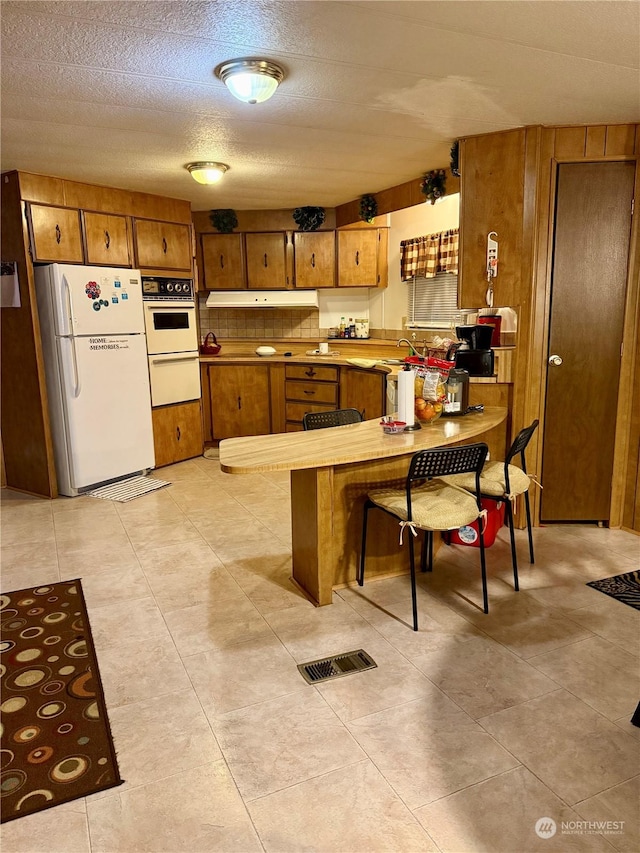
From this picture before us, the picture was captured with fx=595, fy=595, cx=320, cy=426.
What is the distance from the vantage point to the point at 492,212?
365cm

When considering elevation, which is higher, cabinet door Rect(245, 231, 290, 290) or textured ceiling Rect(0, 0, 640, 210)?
textured ceiling Rect(0, 0, 640, 210)

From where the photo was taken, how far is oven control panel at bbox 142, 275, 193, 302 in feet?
16.9

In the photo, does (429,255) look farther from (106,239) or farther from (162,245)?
(106,239)

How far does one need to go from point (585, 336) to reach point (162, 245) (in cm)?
360

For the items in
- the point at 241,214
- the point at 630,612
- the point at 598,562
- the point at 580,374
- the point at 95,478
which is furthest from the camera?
the point at 241,214

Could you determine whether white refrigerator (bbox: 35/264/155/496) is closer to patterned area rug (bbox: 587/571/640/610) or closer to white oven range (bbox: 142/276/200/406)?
white oven range (bbox: 142/276/200/406)

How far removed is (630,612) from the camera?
110 inches

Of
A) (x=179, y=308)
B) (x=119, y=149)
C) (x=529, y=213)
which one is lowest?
(x=179, y=308)

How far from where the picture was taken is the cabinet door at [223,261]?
6.24 m

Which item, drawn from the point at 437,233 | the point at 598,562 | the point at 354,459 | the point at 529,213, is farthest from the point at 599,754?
the point at 437,233

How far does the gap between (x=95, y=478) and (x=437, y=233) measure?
3586 mm

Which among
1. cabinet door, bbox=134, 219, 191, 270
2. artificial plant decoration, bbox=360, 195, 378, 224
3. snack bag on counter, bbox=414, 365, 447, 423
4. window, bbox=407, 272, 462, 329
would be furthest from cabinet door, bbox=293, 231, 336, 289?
snack bag on counter, bbox=414, 365, 447, 423

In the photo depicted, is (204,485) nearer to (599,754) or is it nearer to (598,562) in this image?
(598,562)

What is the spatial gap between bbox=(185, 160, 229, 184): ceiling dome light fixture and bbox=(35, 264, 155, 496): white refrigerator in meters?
1.07
